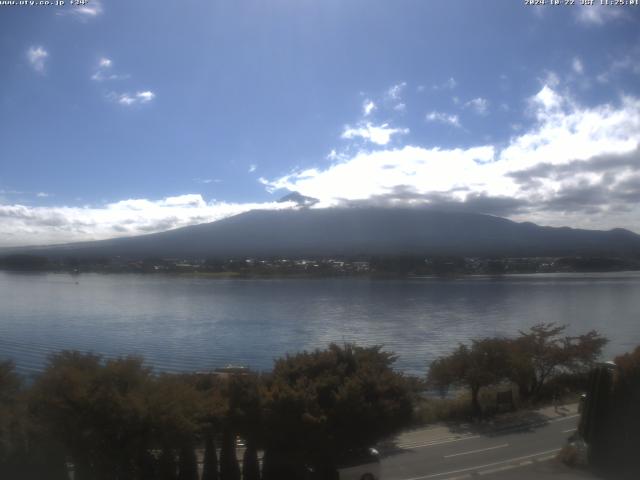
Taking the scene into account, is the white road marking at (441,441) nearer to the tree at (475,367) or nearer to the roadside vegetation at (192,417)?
A: the roadside vegetation at (192,417)

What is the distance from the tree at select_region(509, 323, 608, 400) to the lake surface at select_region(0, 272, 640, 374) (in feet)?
12.3

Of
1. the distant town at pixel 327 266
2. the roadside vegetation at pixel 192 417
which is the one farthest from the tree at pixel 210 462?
the distant town at pixel 327 266

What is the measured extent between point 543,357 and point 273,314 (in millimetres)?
17511

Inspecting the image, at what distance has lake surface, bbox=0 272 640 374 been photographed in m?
21.3

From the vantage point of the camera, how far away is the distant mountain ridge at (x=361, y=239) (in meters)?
74.8

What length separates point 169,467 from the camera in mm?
6668

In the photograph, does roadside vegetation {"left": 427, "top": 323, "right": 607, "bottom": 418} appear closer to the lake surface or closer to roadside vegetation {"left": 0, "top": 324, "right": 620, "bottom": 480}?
the lake surface

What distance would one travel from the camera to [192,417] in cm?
658

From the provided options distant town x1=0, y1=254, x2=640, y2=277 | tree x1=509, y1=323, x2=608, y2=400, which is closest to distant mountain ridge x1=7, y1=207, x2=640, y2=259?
distant town x1=0, y1=254, x2=640, y2=277

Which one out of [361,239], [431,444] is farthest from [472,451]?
[361,239]

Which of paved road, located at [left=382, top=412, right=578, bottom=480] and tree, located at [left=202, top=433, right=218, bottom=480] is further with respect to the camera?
paved road, located at [left=382, top=412, right=578, bottom=480]

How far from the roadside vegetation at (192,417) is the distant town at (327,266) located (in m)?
43.4

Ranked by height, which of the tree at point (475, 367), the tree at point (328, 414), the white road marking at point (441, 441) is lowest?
the white road marking at point (441, 441)

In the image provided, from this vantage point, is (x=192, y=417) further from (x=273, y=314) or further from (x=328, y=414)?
(x=273, y=314)
